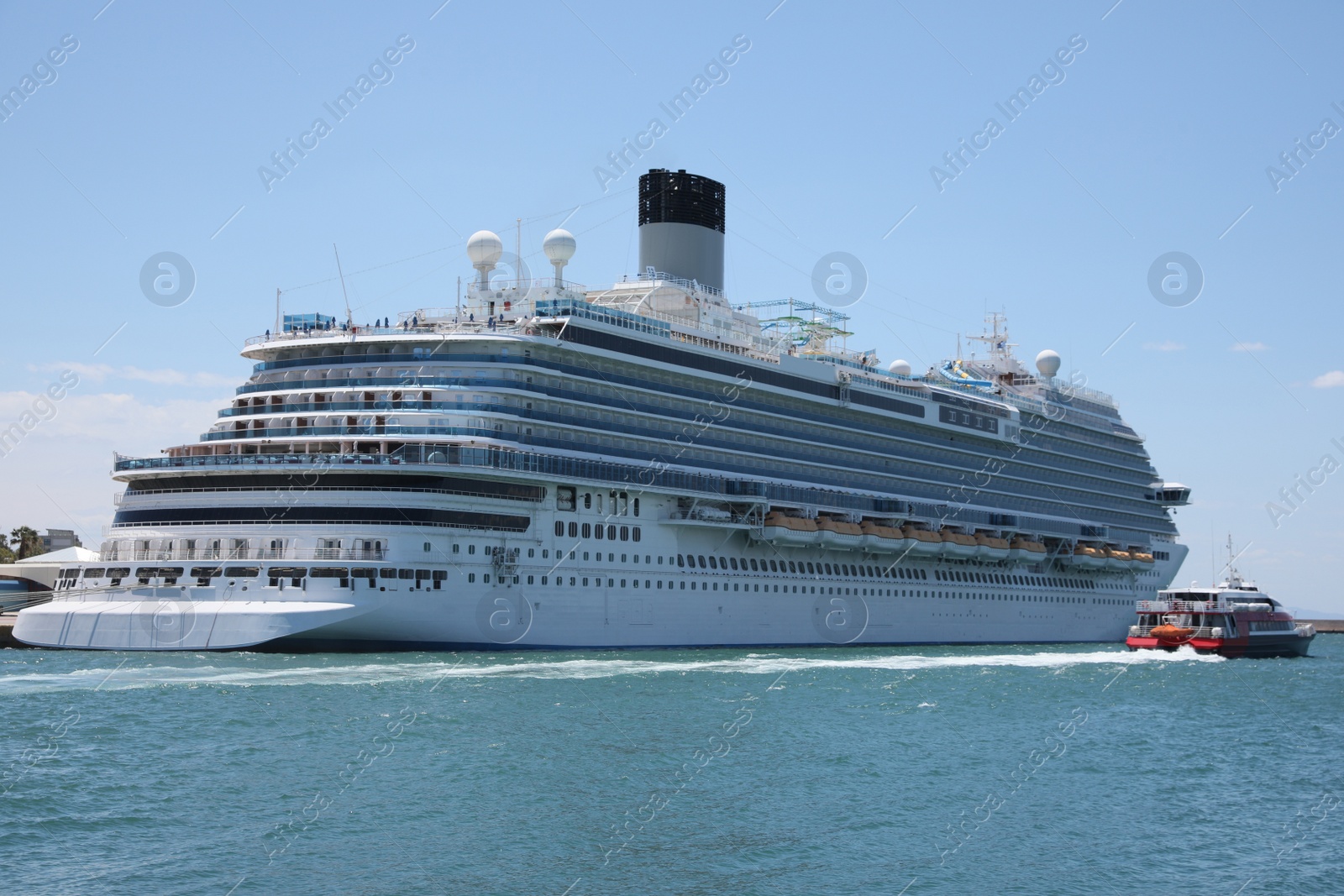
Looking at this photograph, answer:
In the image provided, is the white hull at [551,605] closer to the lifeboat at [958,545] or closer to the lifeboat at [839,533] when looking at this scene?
the lifeboat at [958,545]

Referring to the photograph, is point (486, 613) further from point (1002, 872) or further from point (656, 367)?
point (1002, 872)

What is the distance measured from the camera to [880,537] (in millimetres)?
68938

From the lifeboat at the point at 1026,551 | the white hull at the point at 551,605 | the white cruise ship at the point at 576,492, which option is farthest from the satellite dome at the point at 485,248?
the lifeboat at the point at 1026,551

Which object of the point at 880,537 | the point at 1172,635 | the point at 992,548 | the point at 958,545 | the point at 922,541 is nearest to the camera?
the point at 1172,635

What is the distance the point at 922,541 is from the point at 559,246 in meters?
26.7

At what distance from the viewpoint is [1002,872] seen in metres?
21.4

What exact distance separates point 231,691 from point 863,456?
4360 cm

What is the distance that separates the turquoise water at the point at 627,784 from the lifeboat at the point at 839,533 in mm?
21411

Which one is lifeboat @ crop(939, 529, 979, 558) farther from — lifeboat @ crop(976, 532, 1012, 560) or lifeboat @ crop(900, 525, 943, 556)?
lifeboat @ crop(976, 532, 1012, 560)

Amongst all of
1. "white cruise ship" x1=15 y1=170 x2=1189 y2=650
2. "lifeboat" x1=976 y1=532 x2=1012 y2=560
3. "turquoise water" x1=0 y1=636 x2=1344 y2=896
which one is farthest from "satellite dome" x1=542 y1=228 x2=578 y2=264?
"lifeboat" x1=976 y1=532 x2=1012 y2=560

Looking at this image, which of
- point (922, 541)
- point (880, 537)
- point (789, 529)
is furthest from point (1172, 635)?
point (789, 529)

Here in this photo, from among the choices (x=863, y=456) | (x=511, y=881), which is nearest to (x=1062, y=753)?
(x=511, y=881)

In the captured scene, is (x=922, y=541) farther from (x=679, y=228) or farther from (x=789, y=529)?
(x=679, y=228)

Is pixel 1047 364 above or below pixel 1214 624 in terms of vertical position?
above
